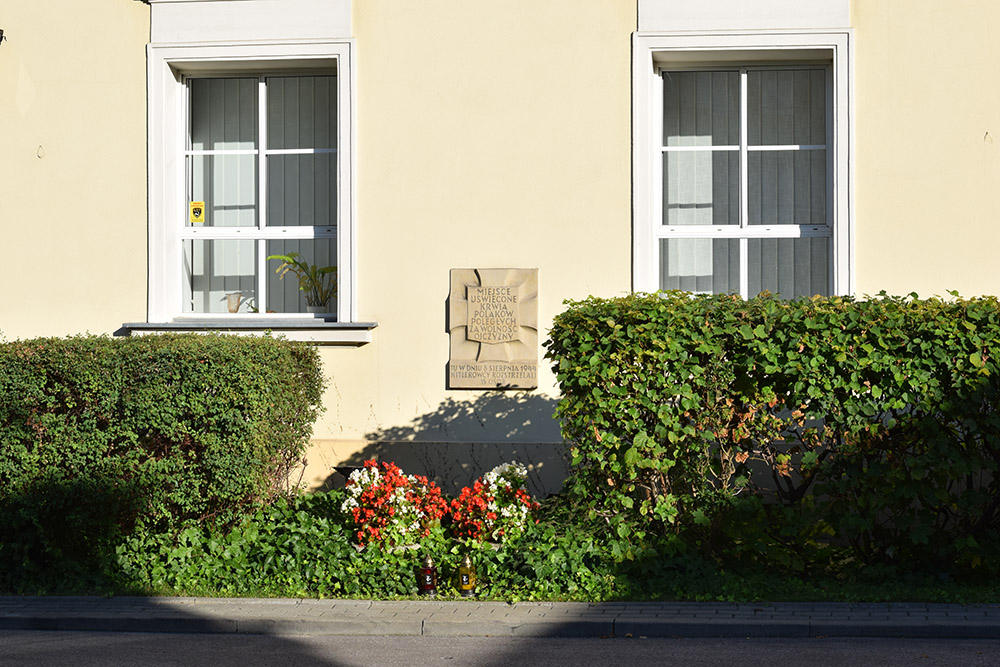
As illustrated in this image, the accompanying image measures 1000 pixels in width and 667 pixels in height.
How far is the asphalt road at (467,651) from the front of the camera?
5.96 m

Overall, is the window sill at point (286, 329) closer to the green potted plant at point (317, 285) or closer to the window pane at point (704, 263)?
the green potted plant at point (317, 285)

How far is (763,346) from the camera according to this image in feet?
23.1

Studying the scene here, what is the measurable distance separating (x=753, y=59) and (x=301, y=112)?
3742 mm

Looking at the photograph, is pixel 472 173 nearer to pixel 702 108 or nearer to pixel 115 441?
pixel 702 108

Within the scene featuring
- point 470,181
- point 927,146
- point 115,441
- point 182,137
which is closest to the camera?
point 115,441

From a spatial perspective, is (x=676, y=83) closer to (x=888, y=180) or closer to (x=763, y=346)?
(x=888, y=180)

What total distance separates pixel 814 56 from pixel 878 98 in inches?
24.1

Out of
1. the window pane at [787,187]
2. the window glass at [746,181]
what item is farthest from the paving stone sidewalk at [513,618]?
the window pane at [787,187]

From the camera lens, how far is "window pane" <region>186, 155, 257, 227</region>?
9922 mm

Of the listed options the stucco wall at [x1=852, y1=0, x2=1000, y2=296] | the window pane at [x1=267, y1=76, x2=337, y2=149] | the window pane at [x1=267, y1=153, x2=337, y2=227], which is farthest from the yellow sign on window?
the stucco wall at [x1=852, y1=0, x2=1000, y2=296]

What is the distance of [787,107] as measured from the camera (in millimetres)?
9391

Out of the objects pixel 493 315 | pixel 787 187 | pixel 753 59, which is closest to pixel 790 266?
pixel 787 187

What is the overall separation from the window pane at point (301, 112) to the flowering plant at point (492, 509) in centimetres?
350

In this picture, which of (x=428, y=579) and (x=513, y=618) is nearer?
(x=513, y=618)
